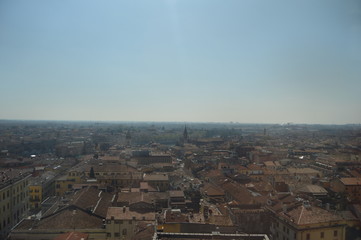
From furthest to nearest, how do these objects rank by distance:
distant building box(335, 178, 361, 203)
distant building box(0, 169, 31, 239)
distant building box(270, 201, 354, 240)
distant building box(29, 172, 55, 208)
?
distant building box(29, 172, 55, 208) → distant building box(335, 178, 361, 203) → distant building box(0, 169, 31, 239) → distant building box(270, 201, 354, 240)

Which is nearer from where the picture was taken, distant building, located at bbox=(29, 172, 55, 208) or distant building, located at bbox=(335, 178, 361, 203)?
distant building, located at bbox=(335, 178, 361, 203)

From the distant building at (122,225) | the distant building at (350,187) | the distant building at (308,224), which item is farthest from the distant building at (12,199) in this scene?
the distant building at (350,187)

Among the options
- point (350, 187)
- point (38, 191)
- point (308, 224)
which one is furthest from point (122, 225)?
point (350, 187)

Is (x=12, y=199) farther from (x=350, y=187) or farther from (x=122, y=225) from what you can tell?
(x=350, y=187)

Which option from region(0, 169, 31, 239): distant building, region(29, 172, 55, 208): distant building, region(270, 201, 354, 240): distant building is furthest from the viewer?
region(29, 172, 55, 208): distant building

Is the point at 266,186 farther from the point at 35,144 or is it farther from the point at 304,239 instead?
the point at 35,144

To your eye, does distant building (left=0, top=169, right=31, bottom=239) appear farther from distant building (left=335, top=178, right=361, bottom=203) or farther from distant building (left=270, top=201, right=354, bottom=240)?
distant building (left=335, top=178, right=361, bottom=203)

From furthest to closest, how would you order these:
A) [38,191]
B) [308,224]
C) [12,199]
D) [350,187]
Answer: [38,191], [350,187], [12,199], [308,224]

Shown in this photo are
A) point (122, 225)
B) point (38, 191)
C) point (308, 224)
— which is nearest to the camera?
point (308, 224)

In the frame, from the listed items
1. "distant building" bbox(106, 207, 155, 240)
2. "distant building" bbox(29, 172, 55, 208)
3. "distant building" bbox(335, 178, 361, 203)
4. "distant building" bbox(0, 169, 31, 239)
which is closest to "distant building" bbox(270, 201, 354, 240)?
"distant building" bbox(106, 207, 155, 240)

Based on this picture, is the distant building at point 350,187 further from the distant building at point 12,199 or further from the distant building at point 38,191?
the distant building at point 38,191

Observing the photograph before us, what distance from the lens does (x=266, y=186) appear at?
41.4 metres

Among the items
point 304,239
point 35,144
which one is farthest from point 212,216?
point 35,144

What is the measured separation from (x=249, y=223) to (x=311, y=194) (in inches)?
488
